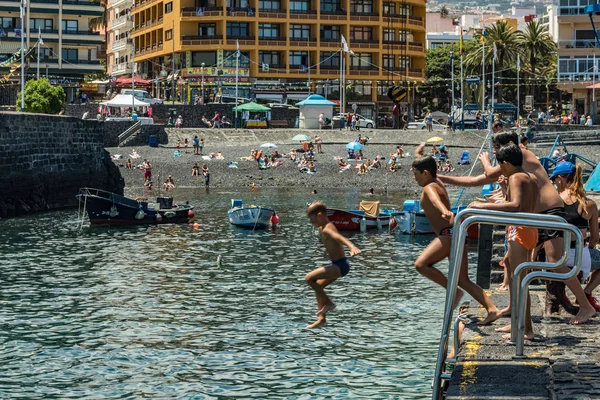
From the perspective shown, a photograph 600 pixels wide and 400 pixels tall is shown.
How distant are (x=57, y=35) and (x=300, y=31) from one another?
2373cm

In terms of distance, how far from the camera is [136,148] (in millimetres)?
76625

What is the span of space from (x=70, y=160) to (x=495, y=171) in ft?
149

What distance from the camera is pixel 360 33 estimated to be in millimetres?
104500

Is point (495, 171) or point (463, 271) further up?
point (495, 171)

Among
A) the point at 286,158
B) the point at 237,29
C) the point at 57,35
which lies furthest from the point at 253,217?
the point at 57,35

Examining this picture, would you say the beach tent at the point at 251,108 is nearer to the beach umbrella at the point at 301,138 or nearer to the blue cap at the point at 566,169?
the beach umbrella at the point at 301,138

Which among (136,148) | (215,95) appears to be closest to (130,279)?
(136,148)

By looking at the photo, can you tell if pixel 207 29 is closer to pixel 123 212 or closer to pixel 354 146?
pixel 354 146

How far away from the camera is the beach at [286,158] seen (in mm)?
68812

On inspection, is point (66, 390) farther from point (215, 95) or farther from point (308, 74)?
point (308, 74)

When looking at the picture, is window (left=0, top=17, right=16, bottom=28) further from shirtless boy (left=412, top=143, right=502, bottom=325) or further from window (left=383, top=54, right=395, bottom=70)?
shirtless boy (left=412, top=143, right=502, bottom=325)

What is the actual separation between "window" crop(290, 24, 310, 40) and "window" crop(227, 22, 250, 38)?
13.8ft

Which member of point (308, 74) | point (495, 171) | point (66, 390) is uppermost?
point (308, 74)

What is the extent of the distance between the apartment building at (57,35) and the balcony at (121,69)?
11163 millimetres
